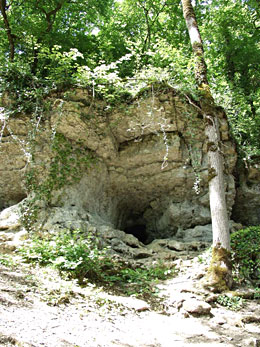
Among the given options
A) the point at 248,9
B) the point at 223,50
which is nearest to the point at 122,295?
the point at 223,50

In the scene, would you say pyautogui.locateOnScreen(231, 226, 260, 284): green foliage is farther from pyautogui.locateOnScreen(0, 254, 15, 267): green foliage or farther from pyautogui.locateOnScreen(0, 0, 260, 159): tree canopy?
pyautogui.locateOnScreen(0, 254, 15, 267): green foliage

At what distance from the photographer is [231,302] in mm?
4594

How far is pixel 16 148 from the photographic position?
25.1ft

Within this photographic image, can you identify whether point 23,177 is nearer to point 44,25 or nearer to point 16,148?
point 16,148

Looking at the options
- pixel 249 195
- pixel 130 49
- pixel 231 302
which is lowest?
pixel 231 302

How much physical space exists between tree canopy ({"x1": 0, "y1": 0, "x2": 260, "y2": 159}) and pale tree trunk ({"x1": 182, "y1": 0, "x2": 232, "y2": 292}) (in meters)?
0.67

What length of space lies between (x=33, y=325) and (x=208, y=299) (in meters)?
3.02

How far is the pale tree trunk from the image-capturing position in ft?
16.6

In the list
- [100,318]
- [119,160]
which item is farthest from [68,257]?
[119,160]

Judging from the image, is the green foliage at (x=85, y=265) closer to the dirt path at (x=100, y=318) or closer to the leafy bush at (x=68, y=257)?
the leafy bush at (x=68, y=257)

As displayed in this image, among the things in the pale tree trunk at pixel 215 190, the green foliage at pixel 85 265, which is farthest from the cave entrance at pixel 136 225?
the pale tree trunk at pixel 215 190

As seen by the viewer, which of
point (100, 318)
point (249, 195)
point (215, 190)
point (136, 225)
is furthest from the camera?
point (136, 225)

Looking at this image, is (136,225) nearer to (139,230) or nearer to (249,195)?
(139,230)

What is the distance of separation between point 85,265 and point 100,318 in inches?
60.8
